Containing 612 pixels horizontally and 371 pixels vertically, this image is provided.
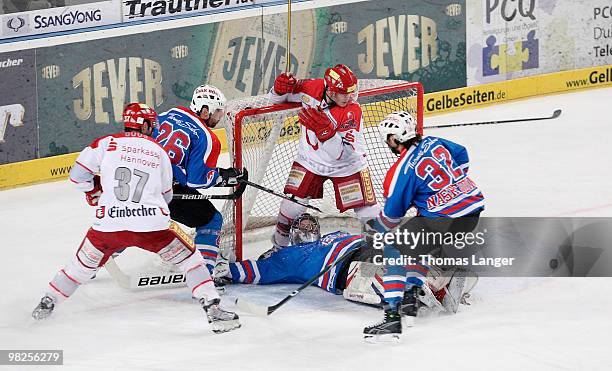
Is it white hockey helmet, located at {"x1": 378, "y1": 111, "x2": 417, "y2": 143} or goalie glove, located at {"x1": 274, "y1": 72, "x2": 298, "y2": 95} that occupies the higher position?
goalie glove, located at {"x1": 274, "y1": 72, "x2": 298, "y2": 95}

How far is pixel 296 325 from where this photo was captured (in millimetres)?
5750

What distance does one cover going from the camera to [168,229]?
220 inches

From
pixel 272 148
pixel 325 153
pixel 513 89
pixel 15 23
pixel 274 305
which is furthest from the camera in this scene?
pixel 513 89

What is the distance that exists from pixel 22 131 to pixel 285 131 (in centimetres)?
242

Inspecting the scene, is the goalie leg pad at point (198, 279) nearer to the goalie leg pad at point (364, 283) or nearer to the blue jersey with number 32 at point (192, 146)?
the blue jersey with number 32 at point (192, 146)

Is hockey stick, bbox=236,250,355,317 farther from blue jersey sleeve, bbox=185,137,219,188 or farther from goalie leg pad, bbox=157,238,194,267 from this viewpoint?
blue jersey sleeve, bbox=185,137,219,188

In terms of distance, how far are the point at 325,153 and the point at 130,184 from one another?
152 cm

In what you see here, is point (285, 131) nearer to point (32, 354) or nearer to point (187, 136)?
point (187, 136)

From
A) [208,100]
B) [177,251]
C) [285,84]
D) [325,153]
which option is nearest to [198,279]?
[177,251]

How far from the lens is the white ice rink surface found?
5188mm

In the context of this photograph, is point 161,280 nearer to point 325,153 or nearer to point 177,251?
point 177,251

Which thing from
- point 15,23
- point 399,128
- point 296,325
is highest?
point 15,23

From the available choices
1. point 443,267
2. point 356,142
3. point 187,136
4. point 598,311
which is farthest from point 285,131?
point 598,311

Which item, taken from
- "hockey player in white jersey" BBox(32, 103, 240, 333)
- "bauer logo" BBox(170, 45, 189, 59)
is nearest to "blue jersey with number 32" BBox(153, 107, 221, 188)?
"hockey player in white jersey" BBox(32, 103, 240, 333)
